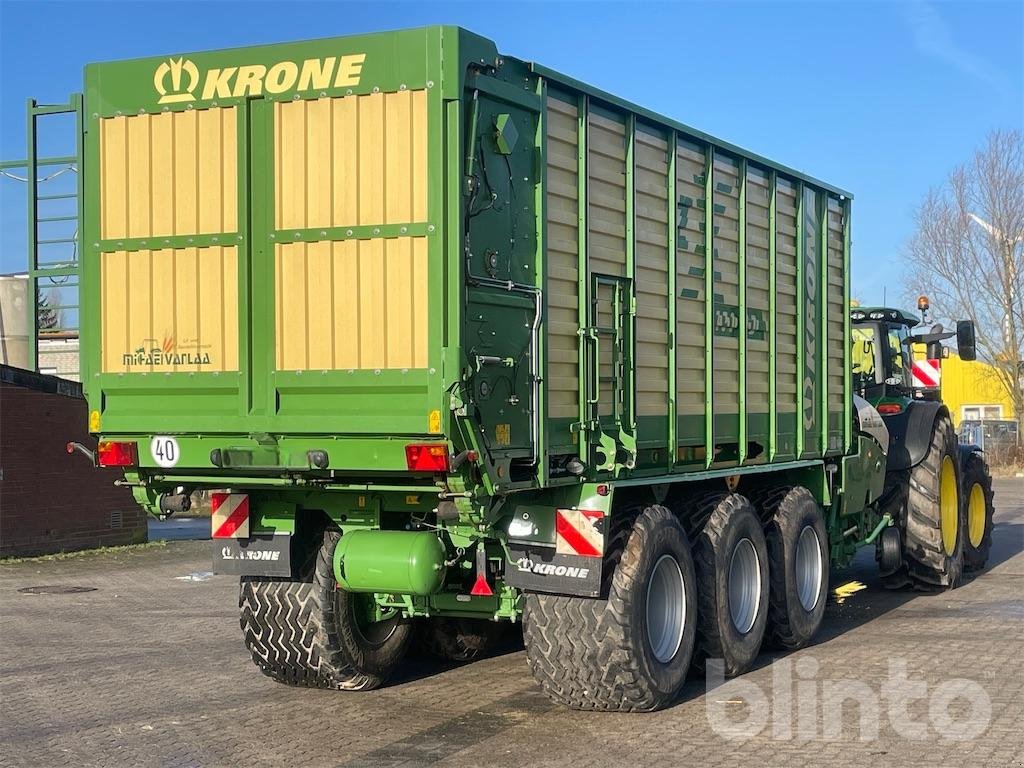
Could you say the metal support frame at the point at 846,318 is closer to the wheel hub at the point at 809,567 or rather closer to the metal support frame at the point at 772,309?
the wheel hub at the point at 809,567

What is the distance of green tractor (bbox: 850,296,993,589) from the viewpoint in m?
12.6

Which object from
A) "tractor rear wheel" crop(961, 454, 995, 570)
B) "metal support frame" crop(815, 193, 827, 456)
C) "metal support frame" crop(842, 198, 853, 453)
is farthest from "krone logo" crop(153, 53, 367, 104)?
"tractor rear wheel" crop(961, 454, 995, 570)

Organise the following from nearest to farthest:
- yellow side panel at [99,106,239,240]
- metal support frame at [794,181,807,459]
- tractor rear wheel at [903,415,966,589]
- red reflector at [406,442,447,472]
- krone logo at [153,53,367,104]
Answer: red reflector at [406,442,447,472] < krone logo at [153,53,367,104] < yellow side panel at [99,106,239,240] < metal support frame at [794,181,807,459] < tractor rear wheel at [903,415,966,589]

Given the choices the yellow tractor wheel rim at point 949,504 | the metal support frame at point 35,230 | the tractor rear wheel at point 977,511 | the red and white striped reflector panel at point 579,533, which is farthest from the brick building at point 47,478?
the tractor rear wheel at point 977,511

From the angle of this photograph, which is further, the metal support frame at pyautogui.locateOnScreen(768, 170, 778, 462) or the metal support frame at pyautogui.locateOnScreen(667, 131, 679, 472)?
the metal support frame at pyautogui.locateOnScreen(768, 170, 778, 462)

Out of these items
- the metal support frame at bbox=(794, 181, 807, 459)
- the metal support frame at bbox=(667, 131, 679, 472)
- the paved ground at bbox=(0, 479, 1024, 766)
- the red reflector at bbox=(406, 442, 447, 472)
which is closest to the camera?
the red reflector at bbox=(406, 442, 447, 472)

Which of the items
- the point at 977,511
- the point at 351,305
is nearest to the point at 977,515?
the point at 977,511

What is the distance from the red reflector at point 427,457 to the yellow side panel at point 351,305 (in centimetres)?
43

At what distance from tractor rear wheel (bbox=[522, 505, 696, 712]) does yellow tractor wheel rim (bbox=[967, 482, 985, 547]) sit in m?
7.70

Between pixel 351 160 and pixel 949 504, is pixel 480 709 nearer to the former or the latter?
pixel 351 160

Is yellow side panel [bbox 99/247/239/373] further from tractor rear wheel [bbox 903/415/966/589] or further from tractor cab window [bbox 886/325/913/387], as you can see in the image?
Result: tractor cab window [bbox 886/325/913/387]

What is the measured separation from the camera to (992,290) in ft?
130

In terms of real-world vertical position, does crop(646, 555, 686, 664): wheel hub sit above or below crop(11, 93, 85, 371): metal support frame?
below

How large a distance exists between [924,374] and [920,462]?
199cm
